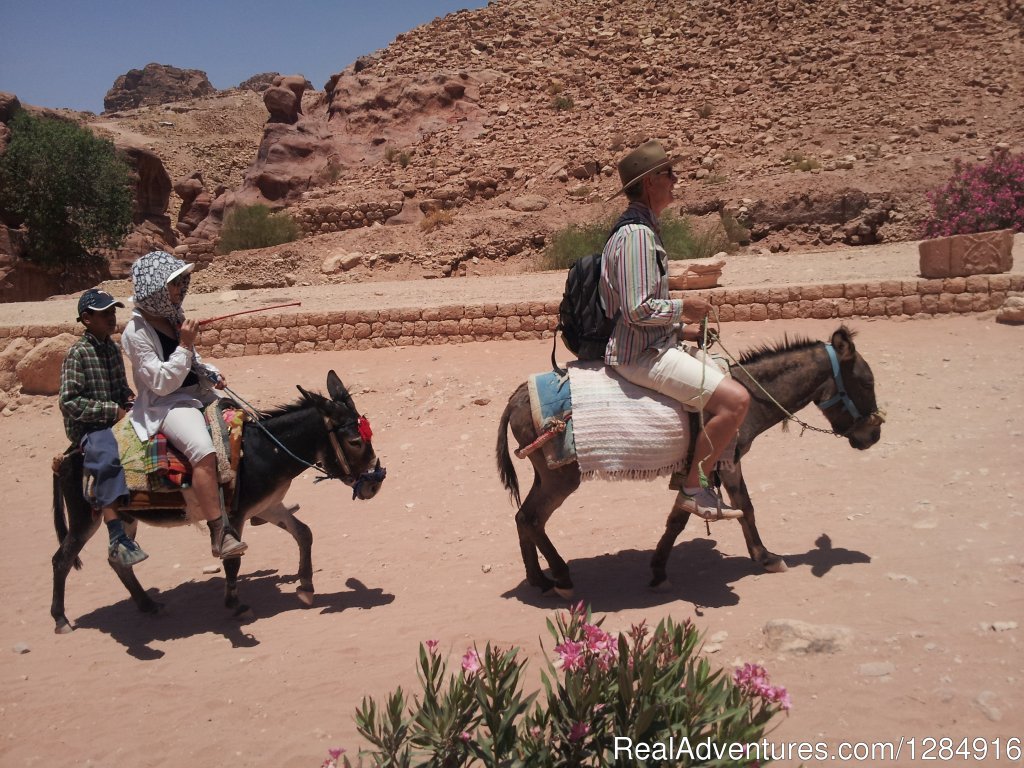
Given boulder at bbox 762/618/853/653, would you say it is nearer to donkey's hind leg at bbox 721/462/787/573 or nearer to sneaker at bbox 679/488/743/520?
sneaker at bbox 679/488/743/520

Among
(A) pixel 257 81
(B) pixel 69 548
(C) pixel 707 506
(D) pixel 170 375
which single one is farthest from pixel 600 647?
(A) pixel 257 81

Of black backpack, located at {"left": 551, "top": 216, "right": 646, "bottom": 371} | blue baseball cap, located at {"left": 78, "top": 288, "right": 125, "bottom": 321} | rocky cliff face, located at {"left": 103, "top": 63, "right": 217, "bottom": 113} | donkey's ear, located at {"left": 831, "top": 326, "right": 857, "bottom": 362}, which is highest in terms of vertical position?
rocky cliff face, located at {"left": 103, "top": 63, "right": 217, "bottom": 113}

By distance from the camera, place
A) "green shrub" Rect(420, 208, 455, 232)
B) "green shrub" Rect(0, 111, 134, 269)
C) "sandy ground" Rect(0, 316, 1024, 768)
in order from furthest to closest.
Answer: "green shrub" Rect(0, 111, 134, 269), "green shrub" Rect(420, 208, 455, 232), "sandy ground" Rect(0, 316, 1024, 768)

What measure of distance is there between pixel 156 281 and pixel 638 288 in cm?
271

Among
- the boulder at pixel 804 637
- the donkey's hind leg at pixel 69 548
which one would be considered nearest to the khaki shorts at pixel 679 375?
the boulder at pixel 804 637

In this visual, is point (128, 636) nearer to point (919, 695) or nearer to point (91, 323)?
point (91, 323)

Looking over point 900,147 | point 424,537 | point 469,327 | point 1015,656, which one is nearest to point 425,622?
point 424,537

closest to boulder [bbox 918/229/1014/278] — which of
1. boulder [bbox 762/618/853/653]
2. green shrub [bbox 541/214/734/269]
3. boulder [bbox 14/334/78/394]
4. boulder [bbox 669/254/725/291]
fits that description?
boulder [bbox 669/254/725/291]

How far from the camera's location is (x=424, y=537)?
275 inches

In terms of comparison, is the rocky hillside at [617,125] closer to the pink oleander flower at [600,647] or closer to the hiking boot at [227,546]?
the hiking boot at [227,546]

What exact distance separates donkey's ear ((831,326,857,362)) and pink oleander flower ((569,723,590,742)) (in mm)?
3274

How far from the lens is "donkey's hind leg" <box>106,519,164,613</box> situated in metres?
5.62

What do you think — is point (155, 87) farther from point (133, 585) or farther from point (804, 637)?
point (804, 637)

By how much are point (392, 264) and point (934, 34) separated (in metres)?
22.7
